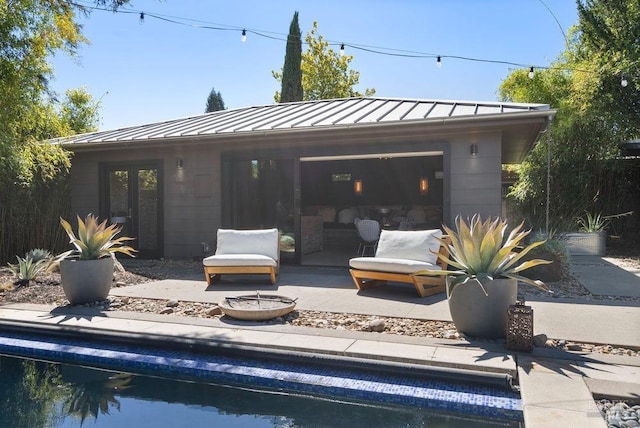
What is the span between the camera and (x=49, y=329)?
14.0 feet

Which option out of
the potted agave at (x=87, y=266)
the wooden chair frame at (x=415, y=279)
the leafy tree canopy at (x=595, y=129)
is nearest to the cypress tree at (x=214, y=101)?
the leafy tree canopy at (x=595, y=129)

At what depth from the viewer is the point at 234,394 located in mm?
3242

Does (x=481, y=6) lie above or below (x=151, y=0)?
above

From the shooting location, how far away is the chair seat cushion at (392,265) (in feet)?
17.8

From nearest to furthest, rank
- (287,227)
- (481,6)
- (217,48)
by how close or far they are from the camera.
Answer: (287,227) < (481,6) < (217,48)

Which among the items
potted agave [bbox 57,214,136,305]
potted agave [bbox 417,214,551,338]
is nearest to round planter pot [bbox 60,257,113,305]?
potted agave [bbox 57,214,136,305]

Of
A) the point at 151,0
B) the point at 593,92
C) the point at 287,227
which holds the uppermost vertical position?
the point at 151,0

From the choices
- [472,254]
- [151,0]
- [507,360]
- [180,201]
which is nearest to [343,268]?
[180,201]

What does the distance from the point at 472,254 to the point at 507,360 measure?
0.93 meters

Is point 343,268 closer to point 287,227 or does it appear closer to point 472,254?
point 287,227

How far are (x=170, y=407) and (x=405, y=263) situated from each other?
10.5ft

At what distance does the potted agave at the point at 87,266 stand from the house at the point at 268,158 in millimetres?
3255

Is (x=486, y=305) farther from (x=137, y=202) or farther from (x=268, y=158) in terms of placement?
(x=137, y=202)

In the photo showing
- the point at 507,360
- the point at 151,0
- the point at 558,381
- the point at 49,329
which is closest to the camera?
the point at 558,381
